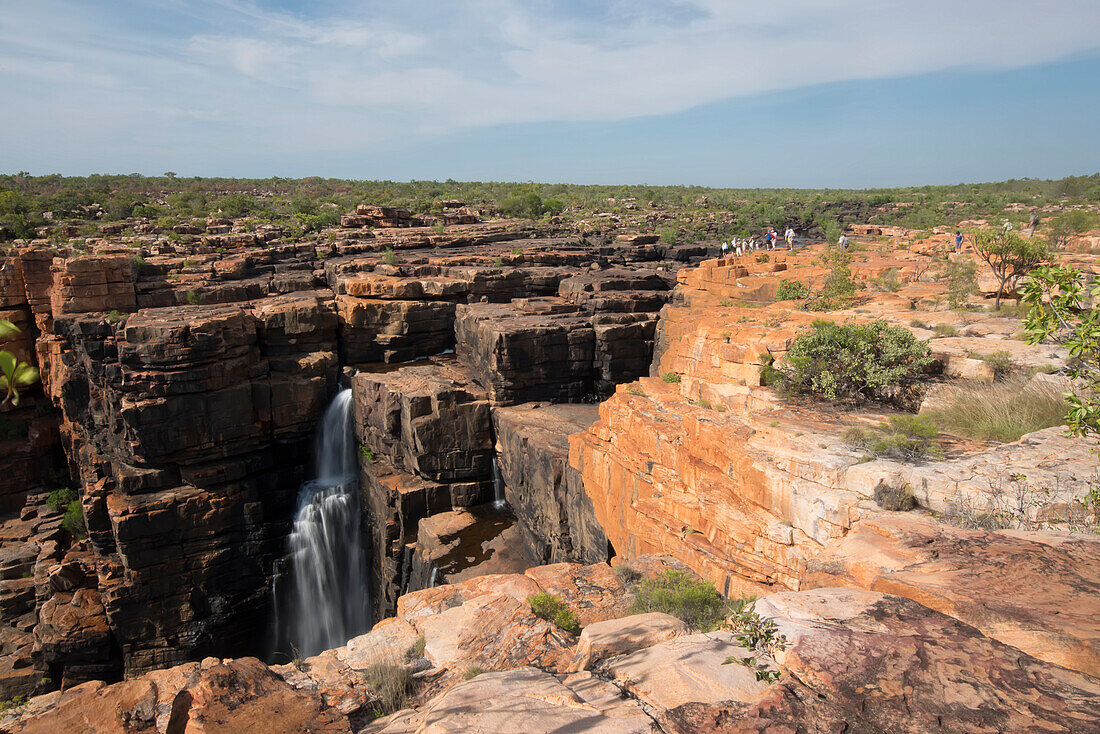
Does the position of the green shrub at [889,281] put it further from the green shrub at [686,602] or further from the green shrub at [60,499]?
the green shrub at [60,499]

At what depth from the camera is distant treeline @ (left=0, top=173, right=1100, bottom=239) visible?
41.0 metres

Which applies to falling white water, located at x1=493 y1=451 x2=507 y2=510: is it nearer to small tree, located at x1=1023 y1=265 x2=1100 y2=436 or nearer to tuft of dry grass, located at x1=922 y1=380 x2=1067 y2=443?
tuft of dry grass, located at x1=922 y1=380 x2=1067 y2=443

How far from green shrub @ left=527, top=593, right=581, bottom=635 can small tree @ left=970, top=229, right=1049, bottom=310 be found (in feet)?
32.7

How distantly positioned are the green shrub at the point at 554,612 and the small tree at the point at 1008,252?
9.97 metres

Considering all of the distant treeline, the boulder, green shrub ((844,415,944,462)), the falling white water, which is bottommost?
the falling white water

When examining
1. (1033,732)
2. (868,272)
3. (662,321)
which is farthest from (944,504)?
(662,321)

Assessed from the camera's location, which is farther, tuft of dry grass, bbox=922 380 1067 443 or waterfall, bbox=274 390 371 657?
waterfall, bbox=274 390 371 657

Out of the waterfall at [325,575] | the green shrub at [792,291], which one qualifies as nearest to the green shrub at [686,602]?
the green shrub at [792,291]

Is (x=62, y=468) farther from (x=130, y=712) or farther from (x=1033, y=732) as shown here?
(x=1033, y=732)

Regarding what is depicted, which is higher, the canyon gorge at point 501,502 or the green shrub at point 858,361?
the green shrub at point 858,361

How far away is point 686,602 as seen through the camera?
6578 millimetres

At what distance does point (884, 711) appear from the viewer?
3297 mm

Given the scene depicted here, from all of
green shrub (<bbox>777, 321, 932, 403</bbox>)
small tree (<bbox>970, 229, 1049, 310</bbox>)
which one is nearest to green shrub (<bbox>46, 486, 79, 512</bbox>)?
green shrub (<bbox>777, 321, 932, 403</bbox>)

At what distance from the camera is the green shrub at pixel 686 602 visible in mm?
6371
